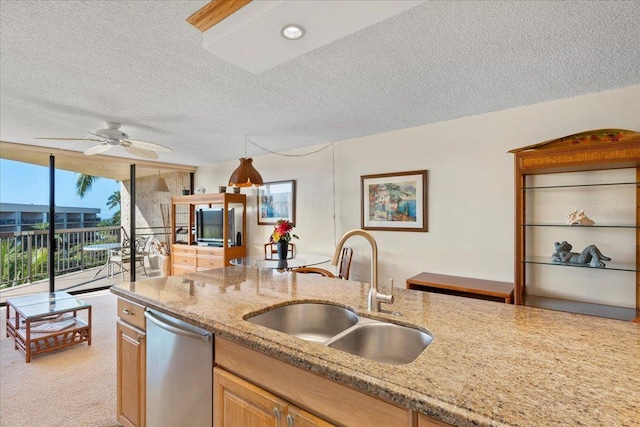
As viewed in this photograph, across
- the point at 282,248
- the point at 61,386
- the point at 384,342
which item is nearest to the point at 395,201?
the point at 282,248

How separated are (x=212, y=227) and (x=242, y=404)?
4.35 meters

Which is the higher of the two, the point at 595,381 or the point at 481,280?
the point at 595,381

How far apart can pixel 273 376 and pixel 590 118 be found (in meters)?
3.09

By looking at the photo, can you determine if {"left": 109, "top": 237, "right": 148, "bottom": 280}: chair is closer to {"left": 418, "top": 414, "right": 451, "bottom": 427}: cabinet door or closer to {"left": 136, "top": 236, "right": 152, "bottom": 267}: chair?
{"left": 136, "top": 236, "right": 152, "bottom": 267}: chair

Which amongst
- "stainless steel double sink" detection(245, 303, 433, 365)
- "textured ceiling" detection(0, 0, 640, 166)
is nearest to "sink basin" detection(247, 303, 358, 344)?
"stainless steel double sink" detection(245, 303, 433, 365)

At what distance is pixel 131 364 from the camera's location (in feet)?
5.80

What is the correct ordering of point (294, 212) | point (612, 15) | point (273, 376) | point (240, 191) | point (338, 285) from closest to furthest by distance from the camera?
point (273, 376) < point (612, 15) < point (338, 285) < point (294, 212) < point (240, 191)

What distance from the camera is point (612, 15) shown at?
151 cm

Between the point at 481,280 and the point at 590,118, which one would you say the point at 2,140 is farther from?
the point at 590,118

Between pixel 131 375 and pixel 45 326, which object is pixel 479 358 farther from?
pixel 45 326

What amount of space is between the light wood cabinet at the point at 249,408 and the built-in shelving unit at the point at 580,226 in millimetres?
2263

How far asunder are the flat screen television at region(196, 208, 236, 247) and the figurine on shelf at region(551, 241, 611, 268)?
4.24 meters

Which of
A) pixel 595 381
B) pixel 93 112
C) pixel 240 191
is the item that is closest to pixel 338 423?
pixel 595 381

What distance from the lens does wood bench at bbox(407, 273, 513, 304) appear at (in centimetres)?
255
